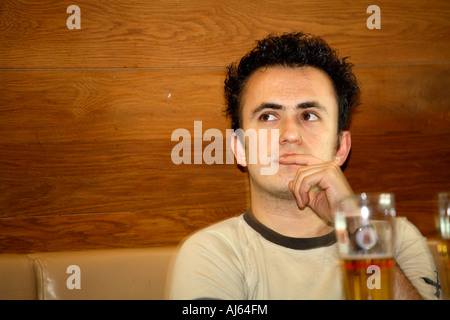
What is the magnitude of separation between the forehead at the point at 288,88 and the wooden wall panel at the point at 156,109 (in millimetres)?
244

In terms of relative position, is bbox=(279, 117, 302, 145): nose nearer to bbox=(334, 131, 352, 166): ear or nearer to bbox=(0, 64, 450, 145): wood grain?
bbox=(334, 131, 352, 166): ear

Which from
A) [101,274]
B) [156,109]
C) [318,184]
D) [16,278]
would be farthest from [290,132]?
[16,278]

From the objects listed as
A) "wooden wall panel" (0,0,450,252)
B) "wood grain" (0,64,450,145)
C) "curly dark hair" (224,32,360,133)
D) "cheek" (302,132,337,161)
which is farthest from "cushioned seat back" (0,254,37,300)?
"cheek" (302,132,337,161)

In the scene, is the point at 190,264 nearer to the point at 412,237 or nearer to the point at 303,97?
the point at 303,97

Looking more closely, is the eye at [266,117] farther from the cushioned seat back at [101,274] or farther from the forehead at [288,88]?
the cushioned seat back at [101,274]

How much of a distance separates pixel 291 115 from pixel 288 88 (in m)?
0.09

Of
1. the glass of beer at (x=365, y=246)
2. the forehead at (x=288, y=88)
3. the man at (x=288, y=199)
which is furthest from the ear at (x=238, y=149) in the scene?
the glass of beer at (x=365, y=246)

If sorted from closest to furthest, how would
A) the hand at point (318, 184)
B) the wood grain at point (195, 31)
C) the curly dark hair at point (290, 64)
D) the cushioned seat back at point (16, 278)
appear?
the hand at point (318, 184) → the cushioned seat back at point (16, 278) → the curly dark hair at point (290, 64) → the wood grain at point (195, 31)

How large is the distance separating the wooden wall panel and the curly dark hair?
4.0 inches

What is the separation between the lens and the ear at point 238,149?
4.99 feet
